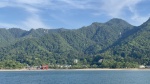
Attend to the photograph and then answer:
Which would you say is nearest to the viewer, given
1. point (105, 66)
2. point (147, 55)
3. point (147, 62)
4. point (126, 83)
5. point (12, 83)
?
point (126, 83)

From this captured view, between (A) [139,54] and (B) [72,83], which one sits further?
(A) [139,54]

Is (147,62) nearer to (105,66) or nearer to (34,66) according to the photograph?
(105,66)

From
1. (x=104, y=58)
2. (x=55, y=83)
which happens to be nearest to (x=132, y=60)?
(x=104, y=58)

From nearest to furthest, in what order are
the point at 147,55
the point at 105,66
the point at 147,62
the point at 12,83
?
1. the point at 12,83
2. the point at 105,66
3. the point at 147,62
4. the point at 147,55

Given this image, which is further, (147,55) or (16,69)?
(147,55)

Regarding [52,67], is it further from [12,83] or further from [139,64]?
[12,83]

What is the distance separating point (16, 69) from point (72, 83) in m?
113

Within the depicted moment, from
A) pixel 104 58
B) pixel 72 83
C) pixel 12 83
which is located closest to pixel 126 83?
pixel 72 83

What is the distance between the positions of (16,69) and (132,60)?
214 ft

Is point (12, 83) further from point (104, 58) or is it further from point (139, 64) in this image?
point (104, 58)

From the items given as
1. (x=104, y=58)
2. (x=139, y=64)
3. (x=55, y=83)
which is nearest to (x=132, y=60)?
(x=139, y=64)

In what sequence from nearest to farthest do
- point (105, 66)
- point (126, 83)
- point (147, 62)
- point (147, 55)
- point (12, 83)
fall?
point (126, 83), point (12, 83), point (105, 66), point (147, 62), point (147, 55)

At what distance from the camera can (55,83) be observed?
67812mm

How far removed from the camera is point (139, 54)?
198125mm
